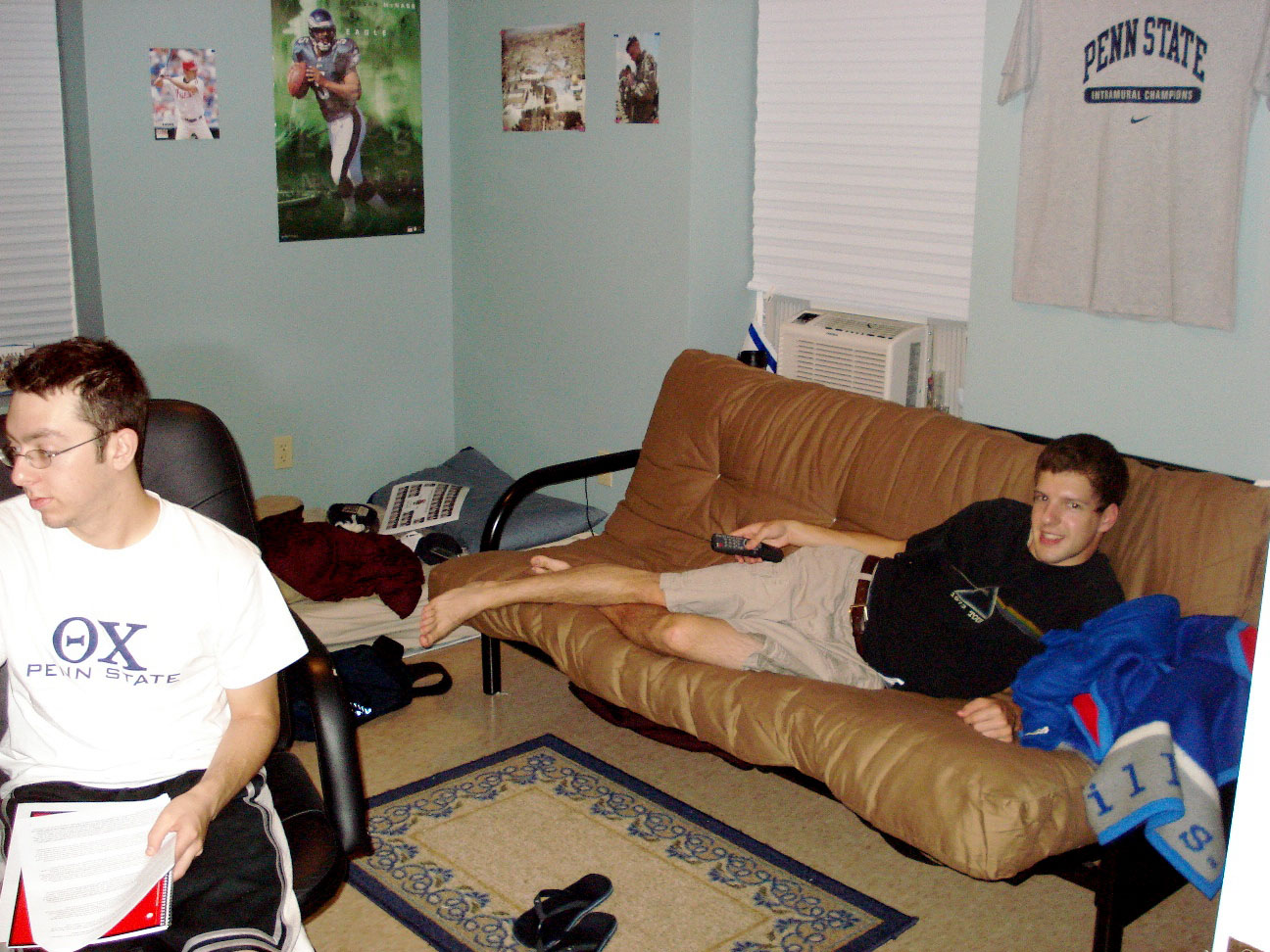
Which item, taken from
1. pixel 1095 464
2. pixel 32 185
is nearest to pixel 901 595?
pixel 1095 464

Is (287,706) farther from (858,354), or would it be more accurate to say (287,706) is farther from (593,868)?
(858,354)

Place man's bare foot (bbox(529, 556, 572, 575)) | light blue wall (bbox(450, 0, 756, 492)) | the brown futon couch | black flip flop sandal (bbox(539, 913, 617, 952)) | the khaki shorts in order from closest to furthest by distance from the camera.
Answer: the brown futon couch
black flip flop sandal (bbox(539, 913, 617, 952))
the khaki shorts
man's bare foot (bbox(529, 556, 572, 575))
light blue wall (bbox(450, 0, 756, 492))

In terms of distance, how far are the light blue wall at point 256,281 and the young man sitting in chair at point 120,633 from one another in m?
2.37

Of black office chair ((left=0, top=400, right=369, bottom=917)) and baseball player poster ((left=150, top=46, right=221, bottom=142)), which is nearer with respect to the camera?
black office chair ((left=0, top=400, right=369, bottom=917))

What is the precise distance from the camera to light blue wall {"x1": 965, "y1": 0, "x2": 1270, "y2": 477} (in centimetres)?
268

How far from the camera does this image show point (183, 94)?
153 inches

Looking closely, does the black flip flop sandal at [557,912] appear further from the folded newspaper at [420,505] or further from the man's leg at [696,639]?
the folded newspaper at [420,505]

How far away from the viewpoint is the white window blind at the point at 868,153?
330 cm

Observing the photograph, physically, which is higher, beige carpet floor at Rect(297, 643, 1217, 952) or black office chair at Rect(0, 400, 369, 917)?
black office chair at Rect(0, 400, 369, 917)

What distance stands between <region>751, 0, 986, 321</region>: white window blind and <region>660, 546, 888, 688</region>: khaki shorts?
101cm

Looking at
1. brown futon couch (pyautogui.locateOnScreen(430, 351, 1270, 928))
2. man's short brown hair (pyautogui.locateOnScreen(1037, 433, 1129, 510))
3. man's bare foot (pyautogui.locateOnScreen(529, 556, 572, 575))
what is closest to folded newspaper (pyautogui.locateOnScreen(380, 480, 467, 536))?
brown futon couch (pyautogui.locateOnScreen(430, 351, 1270, 928))

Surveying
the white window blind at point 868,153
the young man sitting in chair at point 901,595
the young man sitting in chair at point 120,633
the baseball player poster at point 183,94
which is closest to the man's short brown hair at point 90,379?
the young man sitting in chair at point 120,633

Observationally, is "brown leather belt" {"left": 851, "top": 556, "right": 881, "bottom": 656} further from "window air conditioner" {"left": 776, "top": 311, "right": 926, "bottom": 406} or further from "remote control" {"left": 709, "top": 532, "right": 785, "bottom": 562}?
"window air conditioner" {"left": 776, "top": 311, "right": 926, "bottom": 406}

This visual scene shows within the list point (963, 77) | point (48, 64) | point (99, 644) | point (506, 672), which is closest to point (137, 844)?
point (99, 644)
